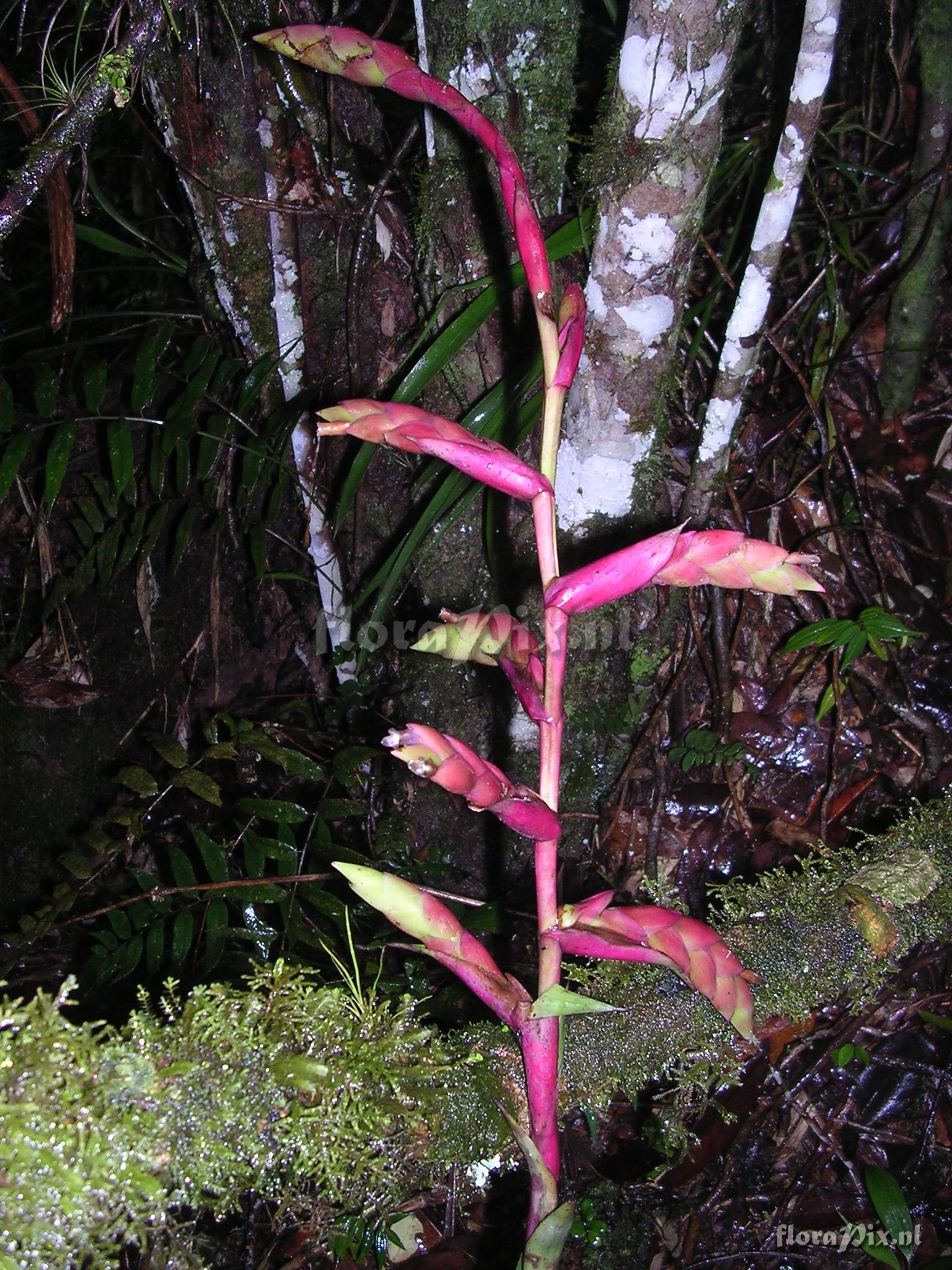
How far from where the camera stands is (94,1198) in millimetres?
668

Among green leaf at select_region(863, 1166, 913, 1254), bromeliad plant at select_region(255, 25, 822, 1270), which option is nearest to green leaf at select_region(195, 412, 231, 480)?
bromeliad plant at select_region(255, 25, 822, 1270)

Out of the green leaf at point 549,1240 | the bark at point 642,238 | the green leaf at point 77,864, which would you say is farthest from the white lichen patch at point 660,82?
the green leaf at point 77,864

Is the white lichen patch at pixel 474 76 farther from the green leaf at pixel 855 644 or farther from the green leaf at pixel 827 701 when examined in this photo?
the green leaf at pixel 827 701

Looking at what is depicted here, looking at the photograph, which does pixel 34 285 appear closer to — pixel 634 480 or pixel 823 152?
pixel 634 480

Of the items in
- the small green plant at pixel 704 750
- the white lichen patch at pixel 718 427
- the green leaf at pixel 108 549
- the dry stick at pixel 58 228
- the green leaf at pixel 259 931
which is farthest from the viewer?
the small green plant at pixel 704 750

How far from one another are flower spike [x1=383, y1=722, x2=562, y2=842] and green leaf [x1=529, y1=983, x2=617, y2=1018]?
143mm

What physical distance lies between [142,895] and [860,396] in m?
2.44

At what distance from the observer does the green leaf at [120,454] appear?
1.76 meters

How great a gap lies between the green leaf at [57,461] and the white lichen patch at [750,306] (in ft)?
4.55

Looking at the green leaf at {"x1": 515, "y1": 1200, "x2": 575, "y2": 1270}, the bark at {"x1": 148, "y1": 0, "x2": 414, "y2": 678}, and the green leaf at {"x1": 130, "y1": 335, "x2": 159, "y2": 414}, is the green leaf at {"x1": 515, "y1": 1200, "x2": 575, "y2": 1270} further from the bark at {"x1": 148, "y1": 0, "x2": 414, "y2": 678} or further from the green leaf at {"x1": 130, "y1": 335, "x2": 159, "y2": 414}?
the green leaf at {"x1": 130, "y1": 335, "x2": 159, "y2": 414}

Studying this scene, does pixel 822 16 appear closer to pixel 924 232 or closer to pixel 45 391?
pixel 924 232

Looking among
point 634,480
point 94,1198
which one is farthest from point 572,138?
point 94,1198

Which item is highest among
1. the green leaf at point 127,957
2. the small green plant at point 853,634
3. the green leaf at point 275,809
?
the small green plant at point 853,634

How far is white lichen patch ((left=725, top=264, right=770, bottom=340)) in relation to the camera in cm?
168
